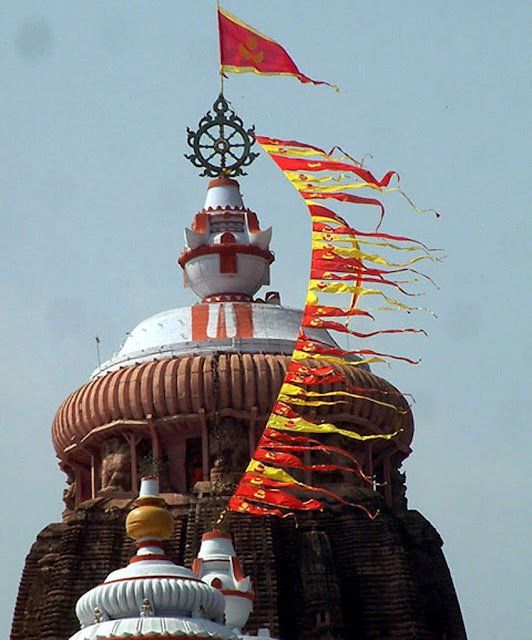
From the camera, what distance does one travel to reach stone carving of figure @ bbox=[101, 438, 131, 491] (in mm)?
46438

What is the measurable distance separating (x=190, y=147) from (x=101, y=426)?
7.41 meters

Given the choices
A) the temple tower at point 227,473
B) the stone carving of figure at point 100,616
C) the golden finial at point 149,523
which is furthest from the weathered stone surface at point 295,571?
the stone carving of figure at point 100,616

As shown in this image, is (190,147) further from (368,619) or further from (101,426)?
(368,619)

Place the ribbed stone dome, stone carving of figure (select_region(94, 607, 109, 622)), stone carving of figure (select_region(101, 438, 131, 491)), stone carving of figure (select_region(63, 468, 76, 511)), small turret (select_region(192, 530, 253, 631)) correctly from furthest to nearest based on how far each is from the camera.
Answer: stone carving of figure (select_region(63, 468, 76, 511)), stone carving of figure (select_region(101, 438, 131, 491)), the ribbed stone dome, small turret (select_region(192, 530, 253, 631)), stone carving of figure (select_region(94, 607, 109, 622))

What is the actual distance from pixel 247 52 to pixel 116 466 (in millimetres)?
10056

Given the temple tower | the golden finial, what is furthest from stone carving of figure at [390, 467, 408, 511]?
the golden finial

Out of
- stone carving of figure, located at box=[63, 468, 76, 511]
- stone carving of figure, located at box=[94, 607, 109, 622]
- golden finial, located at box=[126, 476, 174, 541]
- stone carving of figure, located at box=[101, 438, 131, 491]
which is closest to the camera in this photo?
stone carving of figure, located at box=[94, 607, 109, 622]

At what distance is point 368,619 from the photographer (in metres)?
44.1

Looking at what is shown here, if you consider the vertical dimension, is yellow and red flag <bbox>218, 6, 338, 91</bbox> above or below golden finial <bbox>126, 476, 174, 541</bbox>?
above

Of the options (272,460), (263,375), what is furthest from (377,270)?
(263,375)

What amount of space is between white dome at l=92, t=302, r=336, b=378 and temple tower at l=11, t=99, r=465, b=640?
38 mm

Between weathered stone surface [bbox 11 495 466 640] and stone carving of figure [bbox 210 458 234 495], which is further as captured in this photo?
stone carving of figure [bbox 210 458 234 495]

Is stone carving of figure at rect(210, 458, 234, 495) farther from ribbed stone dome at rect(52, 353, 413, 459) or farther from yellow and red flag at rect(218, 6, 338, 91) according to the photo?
yellow and red flag at rect(218, 6, 338, 91)

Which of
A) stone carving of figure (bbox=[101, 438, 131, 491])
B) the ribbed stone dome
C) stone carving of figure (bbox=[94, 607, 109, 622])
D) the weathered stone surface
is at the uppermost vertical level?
the ribbed stone dome
